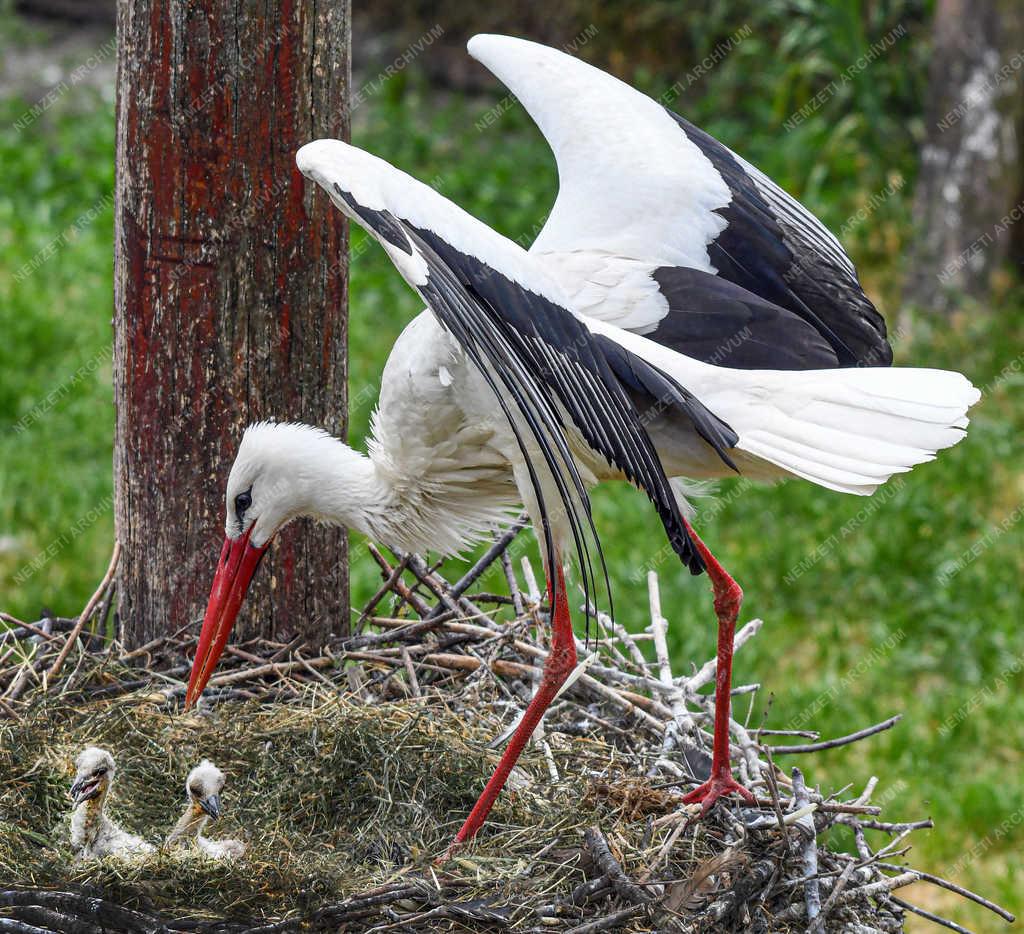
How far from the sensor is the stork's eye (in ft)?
12.0

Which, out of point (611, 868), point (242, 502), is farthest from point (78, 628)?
point (611, 868)

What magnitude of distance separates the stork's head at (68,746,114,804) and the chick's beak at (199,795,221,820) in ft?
0.67

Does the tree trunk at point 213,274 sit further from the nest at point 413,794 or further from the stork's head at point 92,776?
the stork's head at point 92,776

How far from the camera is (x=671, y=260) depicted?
3.76 meters

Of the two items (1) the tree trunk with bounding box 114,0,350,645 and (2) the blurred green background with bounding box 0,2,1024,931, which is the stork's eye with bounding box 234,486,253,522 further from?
(2) the blurred green background with bounding box 0,2,1024,931

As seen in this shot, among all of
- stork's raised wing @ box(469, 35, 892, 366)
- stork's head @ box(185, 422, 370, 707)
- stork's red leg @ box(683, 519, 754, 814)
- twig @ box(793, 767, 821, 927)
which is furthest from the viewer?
stork's raised wing @ box(469, 35, 892, 366)

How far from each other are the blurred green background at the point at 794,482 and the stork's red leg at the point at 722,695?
1.61 m

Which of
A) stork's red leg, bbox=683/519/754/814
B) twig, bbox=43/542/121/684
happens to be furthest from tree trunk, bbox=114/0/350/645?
stork's red leg, bbox=683/519/754/814

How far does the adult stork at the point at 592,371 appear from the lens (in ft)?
9.84

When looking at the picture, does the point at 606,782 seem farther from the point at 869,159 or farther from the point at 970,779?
the point at 869,159

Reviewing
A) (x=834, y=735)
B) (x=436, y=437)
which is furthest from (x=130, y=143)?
(x=834, y=735)

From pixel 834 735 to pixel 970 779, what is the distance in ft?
1.70

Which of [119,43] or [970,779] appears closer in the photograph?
[119,43]

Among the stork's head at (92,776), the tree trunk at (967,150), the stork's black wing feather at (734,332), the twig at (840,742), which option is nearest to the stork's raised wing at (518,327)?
the stork's black wing feather at (734,332)
